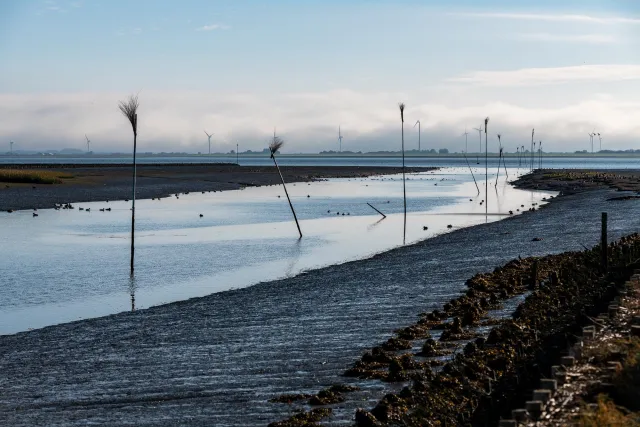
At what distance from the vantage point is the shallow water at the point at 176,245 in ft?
81.1

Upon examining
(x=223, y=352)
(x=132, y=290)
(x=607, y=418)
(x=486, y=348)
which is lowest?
(x=132, y=290)

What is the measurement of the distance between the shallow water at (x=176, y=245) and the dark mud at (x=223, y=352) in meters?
2.51

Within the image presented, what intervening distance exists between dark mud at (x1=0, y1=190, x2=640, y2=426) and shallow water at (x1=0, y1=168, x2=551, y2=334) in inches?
A: 99.0

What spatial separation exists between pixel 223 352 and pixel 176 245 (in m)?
23.8

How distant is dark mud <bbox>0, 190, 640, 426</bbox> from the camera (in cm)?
1249

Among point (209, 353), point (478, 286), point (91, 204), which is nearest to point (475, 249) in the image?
point (478, 286)

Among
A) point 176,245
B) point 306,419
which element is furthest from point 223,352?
point 176,245

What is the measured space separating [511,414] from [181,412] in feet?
16.9

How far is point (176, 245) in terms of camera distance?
39344 mm

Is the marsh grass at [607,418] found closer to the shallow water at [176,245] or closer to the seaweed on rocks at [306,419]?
the seaweed on rocks at [306,419]

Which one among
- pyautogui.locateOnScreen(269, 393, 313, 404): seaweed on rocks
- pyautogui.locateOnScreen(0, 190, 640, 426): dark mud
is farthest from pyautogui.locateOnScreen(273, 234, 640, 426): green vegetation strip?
pyautogui.locateOnScreen(269, 393, 313, 404): seaweed on rocks

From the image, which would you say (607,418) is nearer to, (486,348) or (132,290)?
(486,348)

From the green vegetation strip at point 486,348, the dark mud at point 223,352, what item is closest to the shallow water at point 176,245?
the dark mud at point 223,352

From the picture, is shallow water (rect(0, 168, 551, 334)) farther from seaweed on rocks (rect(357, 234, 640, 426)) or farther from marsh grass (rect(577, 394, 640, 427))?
marsh grass (rect(577, 394, 640, 427))
